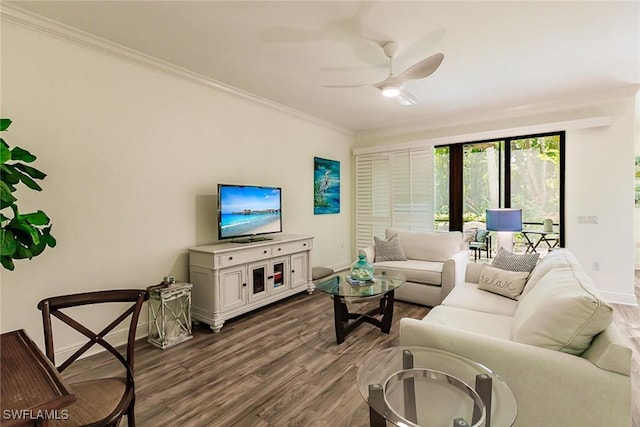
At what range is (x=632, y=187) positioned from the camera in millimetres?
3818

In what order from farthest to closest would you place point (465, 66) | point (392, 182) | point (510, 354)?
point (392, 182), point (465, 66), point (510, 354)

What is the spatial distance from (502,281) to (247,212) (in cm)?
281

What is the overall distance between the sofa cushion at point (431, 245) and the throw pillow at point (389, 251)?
0.64ft

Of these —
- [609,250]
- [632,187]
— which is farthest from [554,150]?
[609,250]

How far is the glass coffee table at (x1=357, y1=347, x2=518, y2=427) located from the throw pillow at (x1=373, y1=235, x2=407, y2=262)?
269cm

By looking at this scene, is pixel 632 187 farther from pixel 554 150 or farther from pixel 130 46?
pixel 130 46

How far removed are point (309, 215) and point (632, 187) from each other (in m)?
4.33

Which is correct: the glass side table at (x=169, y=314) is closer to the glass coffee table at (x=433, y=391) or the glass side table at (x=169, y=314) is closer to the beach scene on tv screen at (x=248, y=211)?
the beach scene on tv screen at (x=248, y=211)

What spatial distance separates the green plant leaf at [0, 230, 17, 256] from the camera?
66.6 inches

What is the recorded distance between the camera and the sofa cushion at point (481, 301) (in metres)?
2.48

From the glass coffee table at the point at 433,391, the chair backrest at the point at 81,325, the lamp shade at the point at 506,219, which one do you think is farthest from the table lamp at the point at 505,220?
the chair backrest at the point at 81,325

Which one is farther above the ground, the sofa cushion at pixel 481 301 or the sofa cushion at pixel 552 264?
the sofa cushion at pixel 552 264

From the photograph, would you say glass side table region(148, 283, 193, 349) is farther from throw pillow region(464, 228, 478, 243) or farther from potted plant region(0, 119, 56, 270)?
throw pillow region(464, 228, 478, 243)

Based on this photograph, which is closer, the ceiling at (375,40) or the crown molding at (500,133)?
the ceiling at (375,40)
